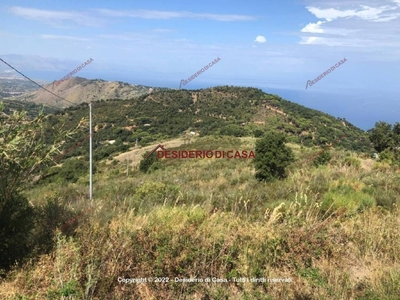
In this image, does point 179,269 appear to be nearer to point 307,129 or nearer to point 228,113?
point 307,129

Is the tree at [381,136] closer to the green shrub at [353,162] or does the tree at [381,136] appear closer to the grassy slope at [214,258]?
the green shrub at [353,162]

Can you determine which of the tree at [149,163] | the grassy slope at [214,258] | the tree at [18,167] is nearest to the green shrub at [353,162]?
the grassy slope at [214,258]

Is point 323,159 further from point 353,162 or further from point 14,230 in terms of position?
point 14,230

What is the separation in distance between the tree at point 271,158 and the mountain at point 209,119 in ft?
118

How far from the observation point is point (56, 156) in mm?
3117

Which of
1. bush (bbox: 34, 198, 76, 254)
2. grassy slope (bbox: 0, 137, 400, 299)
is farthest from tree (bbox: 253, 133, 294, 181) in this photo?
bush (bbox: 34, 198, 76, 254)

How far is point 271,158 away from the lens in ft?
48.3

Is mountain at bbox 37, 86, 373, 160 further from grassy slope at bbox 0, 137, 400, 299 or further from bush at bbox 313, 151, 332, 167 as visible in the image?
grassy slope at bbox 0, 137, 400, 299

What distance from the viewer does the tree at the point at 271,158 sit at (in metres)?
14.3

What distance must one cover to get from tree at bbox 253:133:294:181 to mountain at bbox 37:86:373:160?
3609cm

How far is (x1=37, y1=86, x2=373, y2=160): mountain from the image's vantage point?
2243 inches

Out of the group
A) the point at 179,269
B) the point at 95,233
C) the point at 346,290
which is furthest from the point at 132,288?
the point at 346,290

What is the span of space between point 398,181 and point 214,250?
21.4 feet

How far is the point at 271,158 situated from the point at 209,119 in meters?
54.7
